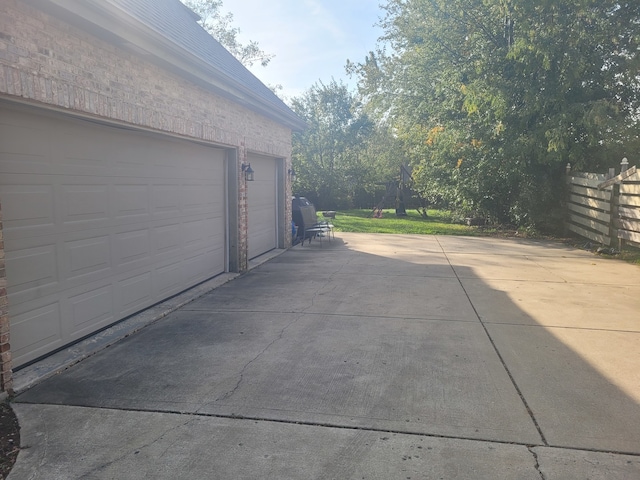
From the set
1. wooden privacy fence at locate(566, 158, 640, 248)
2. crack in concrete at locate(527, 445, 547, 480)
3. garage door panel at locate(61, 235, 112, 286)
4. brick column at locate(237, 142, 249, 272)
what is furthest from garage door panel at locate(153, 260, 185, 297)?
wooden privacy fence at locate(566, 158, 640, 248)

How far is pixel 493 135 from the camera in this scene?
1563 cm

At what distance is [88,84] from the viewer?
16.8ft

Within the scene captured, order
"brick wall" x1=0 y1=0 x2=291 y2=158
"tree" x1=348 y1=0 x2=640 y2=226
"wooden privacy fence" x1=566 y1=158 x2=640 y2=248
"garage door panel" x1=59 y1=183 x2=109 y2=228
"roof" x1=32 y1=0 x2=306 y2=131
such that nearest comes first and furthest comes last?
"brick wall" x1=0 y1=0 x2=291 y2=158 < "roof" x1=32 y1=0 x2=306 y2=131 < "garage door panel" x1=59 y1=183 x2=109 y2=228 < "wooden privacy fence" x1=566 y1=158 x2=640 y2=248 < "tree" x1=348 y1=0 x2=640 y2=226

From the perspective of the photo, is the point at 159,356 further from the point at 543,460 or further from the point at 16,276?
the point at 543,460

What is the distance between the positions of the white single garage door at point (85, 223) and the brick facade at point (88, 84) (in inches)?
13.5

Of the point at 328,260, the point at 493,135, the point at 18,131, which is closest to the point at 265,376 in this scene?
the point at 18,131

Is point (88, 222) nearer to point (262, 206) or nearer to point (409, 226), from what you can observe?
point (262, 206)

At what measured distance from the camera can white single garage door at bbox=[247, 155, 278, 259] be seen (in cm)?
1141

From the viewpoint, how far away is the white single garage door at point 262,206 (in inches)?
Result: 449

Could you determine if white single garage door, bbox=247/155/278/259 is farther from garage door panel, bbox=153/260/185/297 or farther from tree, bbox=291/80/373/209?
tree, bbox=291/80/373/209

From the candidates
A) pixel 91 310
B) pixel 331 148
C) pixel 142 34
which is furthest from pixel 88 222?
pixel 331 148

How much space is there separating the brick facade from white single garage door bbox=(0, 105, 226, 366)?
343mm

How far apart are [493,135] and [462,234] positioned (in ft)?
12.2

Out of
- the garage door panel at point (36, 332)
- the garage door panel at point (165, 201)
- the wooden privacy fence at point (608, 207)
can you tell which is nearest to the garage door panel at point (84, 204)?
the garage door panel at point (36, 332)
